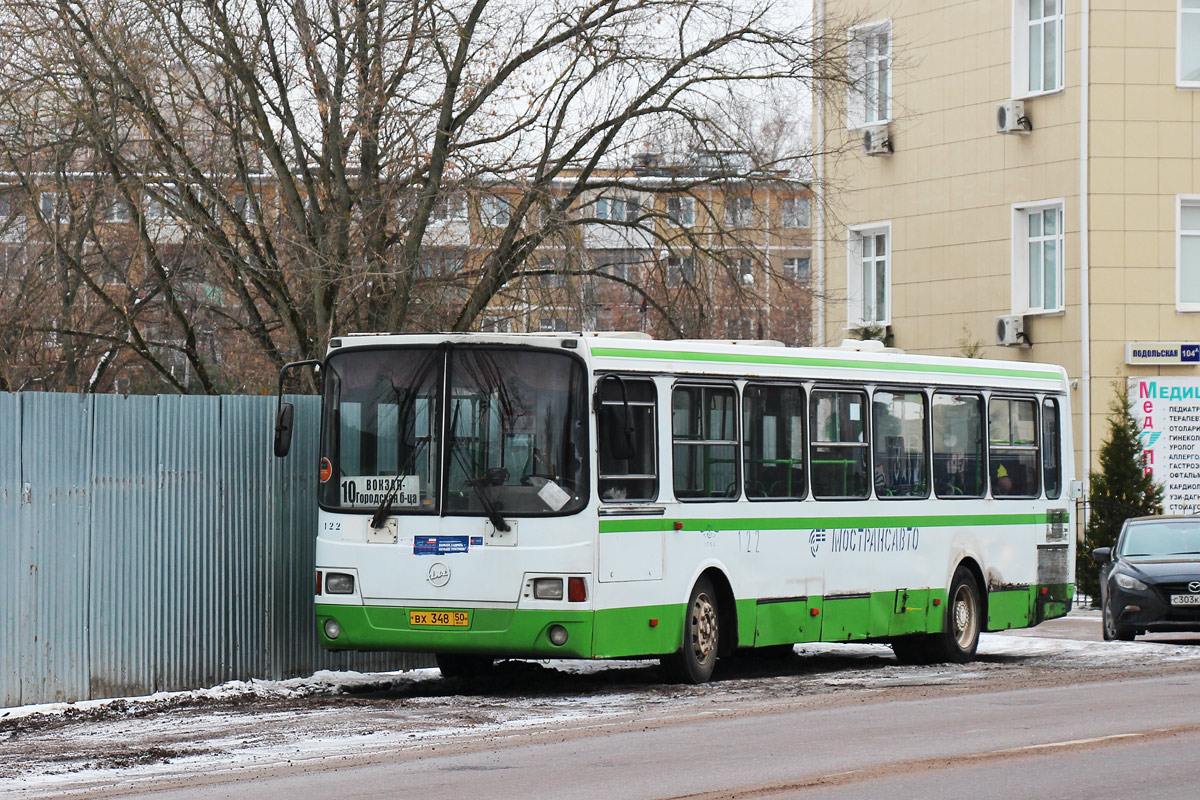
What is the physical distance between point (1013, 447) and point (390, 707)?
8.67 metres

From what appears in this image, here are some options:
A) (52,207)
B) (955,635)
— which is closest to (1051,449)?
(955,635)

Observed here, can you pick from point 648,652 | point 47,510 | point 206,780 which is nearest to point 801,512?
point 648,652

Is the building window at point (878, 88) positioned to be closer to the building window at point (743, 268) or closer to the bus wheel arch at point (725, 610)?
the building window at point (743, 268)

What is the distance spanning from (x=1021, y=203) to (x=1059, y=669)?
56.7 ft

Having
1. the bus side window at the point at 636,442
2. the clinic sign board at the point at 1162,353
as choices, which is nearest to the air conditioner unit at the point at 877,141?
the clinic sign board at the point at 1162,353

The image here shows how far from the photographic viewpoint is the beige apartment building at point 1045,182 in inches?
1287

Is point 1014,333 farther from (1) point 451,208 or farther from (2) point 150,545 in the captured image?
(2) point 150,545

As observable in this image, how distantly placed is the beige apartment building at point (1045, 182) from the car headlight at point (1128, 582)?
10.4 meters

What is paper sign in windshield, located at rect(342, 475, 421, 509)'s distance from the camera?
15461 millimetres

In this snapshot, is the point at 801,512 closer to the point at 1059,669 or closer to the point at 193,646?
the point at 1059,669

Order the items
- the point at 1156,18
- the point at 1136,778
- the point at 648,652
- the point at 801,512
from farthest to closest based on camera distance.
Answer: the point at 1156,18, the point at 801,512, the point at 648,652, the point at 1136,778

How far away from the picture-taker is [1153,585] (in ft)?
70.6

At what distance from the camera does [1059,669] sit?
1822 cm

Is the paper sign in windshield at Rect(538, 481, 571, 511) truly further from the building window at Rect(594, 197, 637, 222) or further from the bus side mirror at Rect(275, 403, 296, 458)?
the building window at Rect(594, 197, 637, 222)
